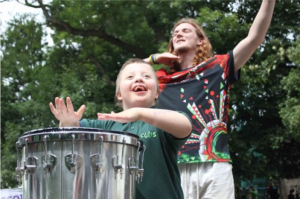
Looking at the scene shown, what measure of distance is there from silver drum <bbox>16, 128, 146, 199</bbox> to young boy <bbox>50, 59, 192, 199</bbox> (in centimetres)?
12

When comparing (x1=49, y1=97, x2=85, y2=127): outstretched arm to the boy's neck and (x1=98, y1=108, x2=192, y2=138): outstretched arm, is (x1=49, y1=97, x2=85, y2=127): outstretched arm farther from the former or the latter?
the boy's neck

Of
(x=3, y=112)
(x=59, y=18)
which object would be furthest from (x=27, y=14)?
(x=3, y=112)

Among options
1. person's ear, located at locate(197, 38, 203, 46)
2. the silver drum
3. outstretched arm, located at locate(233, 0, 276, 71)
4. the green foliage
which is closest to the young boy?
the silver drum

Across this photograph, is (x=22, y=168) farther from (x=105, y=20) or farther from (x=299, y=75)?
(x=105, y=20)

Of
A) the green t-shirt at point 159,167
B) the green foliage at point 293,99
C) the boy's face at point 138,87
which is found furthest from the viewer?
the green foliage at point 293,99

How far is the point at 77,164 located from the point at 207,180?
155 centimetres

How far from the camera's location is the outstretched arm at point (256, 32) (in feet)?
10.1

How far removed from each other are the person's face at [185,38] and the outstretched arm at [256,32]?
34 cm

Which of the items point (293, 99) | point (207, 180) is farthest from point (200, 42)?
point (293, 99)

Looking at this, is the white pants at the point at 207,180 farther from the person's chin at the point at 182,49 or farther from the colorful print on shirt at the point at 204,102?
the person's chin at the point at 182,49

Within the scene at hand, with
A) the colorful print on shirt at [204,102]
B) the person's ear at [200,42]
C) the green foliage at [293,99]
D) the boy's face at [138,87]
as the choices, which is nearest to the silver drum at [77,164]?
the boy's face at [138,87]

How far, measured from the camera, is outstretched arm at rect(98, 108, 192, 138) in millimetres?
1856

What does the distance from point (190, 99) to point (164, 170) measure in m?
1.17

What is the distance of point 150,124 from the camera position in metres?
2.01
